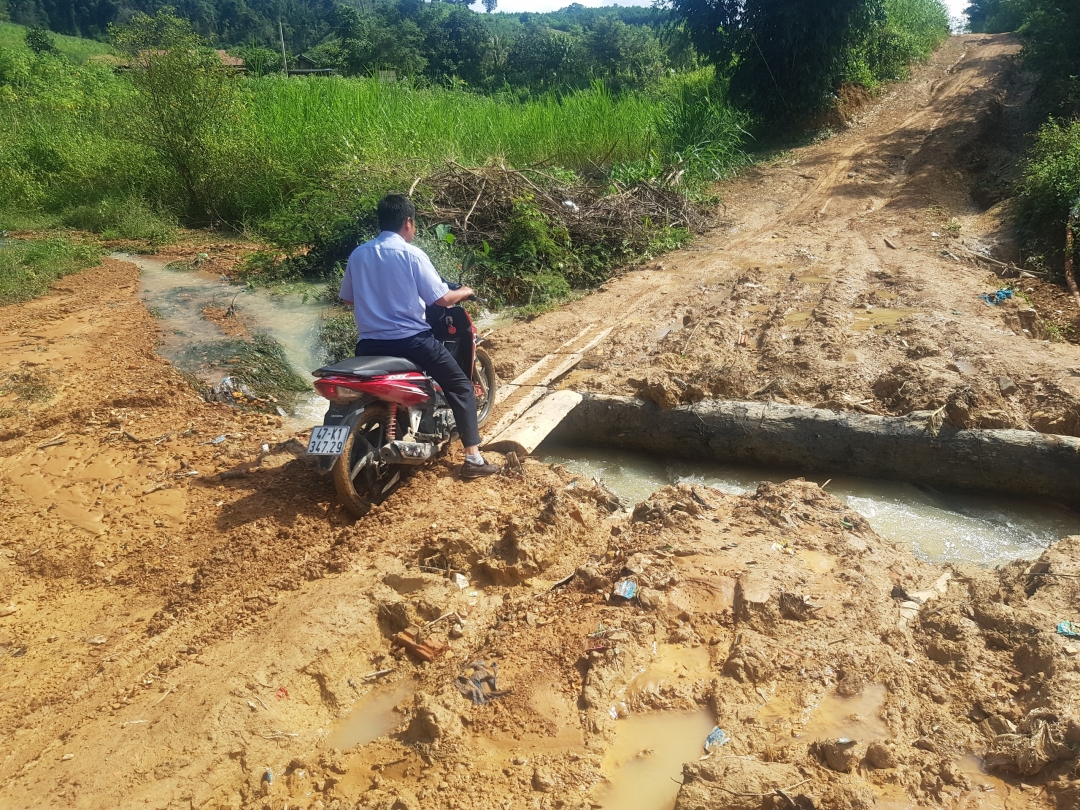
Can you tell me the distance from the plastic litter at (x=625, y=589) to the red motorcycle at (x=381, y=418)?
1.58 metres

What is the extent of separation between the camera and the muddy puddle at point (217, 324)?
6359 mm

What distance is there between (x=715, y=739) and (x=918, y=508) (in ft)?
9.76

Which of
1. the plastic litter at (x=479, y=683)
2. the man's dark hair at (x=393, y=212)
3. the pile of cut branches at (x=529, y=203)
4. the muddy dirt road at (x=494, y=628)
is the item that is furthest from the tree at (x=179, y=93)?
the plastic litter at (x=479, y=683)

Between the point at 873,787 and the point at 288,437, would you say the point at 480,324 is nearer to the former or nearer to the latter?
the point at 288,437

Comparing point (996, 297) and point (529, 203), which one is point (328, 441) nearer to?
point (529, 203)

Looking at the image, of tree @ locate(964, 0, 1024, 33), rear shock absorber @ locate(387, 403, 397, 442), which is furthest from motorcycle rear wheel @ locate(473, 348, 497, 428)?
tree @ locate(964, 0, 1024, 33)

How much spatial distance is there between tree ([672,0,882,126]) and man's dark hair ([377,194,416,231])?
52.9 feet

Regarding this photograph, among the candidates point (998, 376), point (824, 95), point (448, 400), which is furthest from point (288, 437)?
point (824, 95)

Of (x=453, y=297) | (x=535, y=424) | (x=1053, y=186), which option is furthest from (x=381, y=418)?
(x=1053, y=186)

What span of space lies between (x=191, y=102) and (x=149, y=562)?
1041 cm

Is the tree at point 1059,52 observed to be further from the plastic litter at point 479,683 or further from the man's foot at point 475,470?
the plastic litter at point 479,683

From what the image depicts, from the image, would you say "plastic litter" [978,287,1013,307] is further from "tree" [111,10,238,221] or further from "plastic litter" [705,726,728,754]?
"tree" [111,10,238,221]

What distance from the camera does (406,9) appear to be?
5262cm

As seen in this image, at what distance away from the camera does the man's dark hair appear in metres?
4.16
